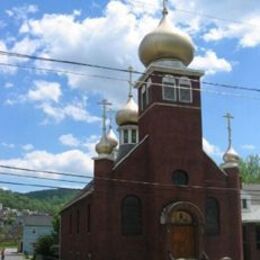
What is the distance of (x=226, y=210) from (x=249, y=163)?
35.5 meters

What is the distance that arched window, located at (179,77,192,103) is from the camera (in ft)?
115

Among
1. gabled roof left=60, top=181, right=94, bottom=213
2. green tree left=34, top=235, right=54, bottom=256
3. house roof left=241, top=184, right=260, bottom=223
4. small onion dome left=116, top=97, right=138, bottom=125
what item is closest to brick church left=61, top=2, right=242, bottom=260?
gabled roof left=60, top=181, right=94, bottom=213

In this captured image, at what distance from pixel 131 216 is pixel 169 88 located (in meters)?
8.39

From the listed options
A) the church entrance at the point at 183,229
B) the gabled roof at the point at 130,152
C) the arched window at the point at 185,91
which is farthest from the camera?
the arched window at the point at 185,91

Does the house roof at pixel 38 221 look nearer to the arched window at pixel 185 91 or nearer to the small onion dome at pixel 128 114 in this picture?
the small onion dome at pixel 128 114

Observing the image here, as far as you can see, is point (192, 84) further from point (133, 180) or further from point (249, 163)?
point (249, 163)

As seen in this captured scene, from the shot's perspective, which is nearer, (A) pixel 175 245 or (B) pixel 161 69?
(A) pixel 175 245

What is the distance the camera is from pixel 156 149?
3341cm

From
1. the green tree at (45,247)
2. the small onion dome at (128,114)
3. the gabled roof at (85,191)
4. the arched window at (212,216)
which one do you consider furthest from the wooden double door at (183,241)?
the green tree at (45,247)

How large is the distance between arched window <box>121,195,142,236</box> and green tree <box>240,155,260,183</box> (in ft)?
113

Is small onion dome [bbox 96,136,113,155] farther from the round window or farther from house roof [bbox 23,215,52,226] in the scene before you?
house roof [bbox 23,215,52,226]

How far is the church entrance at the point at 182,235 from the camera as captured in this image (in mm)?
32297

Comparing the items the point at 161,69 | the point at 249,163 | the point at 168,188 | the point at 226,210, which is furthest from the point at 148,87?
the point at 249,163

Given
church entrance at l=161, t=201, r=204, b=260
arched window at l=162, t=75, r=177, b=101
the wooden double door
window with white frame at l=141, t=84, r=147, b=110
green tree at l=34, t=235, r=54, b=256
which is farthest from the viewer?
green tree at l=34, t=235, r=54, b=256
